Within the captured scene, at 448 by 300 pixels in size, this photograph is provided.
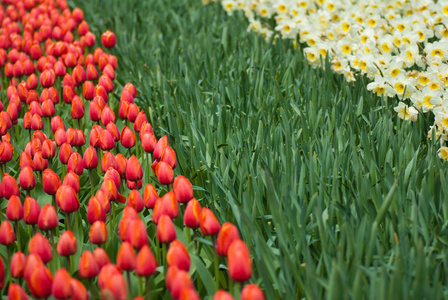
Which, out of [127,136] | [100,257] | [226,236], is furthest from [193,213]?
[127,136]

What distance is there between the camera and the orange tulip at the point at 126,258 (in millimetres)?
1399

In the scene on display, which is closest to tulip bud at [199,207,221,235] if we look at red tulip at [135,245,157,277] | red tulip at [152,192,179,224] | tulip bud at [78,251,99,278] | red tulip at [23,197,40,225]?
red tulip at [152,192,179,224]

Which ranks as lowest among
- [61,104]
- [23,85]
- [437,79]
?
[61,104]

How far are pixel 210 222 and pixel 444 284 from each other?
30.4 inches

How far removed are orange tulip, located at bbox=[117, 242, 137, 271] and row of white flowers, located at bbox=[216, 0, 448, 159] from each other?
1.55m

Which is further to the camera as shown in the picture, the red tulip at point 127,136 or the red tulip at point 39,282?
the red tulip at point 127,136

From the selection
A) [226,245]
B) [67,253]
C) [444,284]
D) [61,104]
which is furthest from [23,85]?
[444,284]

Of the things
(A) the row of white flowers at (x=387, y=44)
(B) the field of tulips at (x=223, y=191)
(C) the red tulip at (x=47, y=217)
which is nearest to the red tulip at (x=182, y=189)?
(B) the field of tulips at (x=223, y=191)

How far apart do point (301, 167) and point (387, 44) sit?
149 centimetres

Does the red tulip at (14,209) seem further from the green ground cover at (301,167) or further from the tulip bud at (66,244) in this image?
the green ground cover at (301,167)

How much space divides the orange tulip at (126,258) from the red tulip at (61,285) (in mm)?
155

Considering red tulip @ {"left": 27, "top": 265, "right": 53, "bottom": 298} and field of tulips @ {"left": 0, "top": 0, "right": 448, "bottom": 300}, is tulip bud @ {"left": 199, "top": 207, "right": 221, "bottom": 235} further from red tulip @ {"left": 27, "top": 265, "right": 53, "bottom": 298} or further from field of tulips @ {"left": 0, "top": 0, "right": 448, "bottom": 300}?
red tulip @ {"left": 27, "top": 265, "right": 53, "bottom": 298}

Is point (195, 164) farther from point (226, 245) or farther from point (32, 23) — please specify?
point (32, 23)

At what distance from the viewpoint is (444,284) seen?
164 cm
